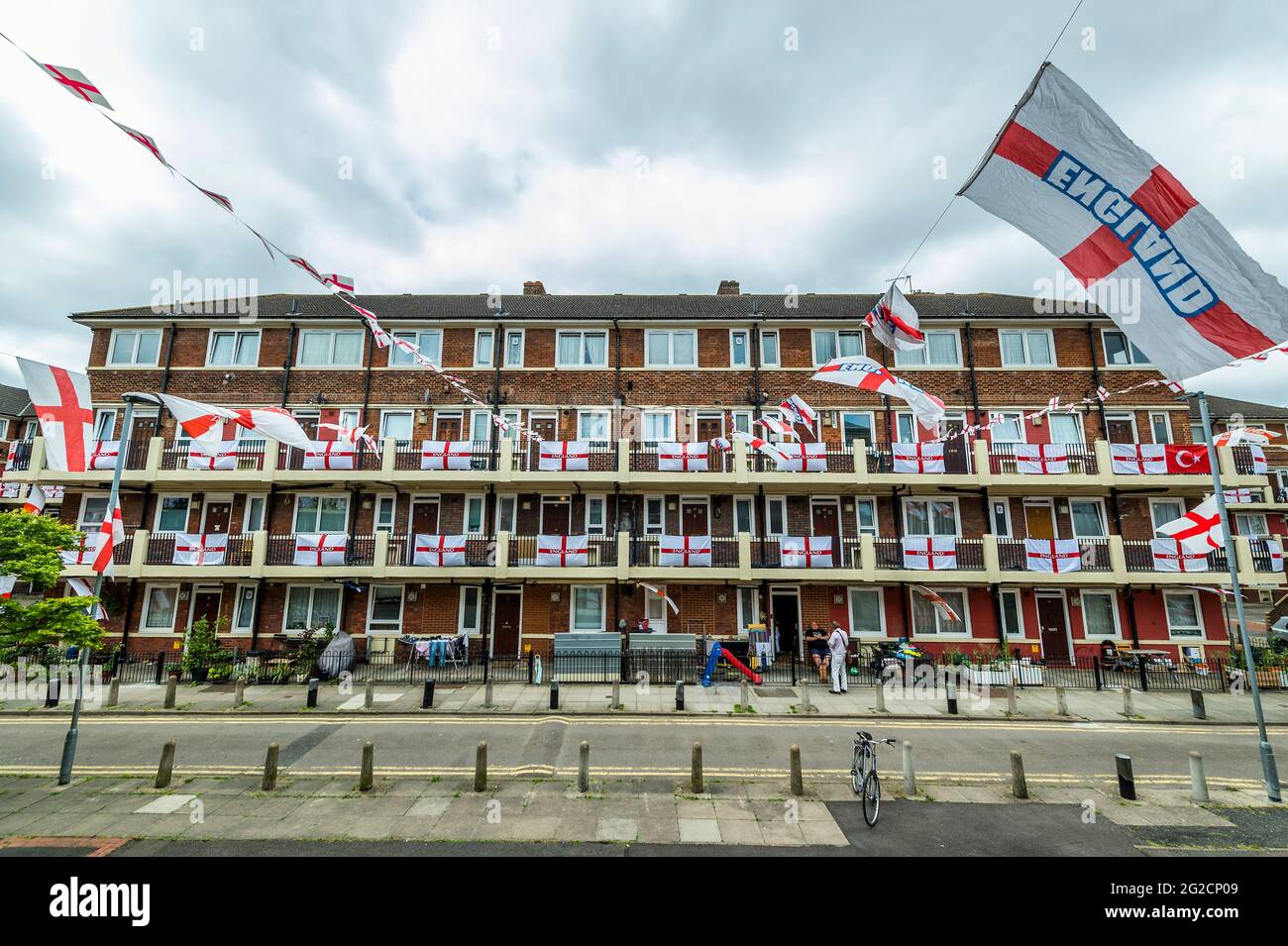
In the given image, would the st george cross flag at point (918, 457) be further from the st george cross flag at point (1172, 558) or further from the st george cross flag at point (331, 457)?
the st george cross flag at point (331, 457)

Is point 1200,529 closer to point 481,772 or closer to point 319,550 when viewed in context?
point 481,772

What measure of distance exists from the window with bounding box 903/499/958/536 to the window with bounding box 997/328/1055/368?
6.05 m

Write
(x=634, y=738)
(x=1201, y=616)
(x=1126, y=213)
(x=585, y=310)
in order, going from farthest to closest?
(x=585, y=310) → (x=1201, y=616) → (x=634, y=738) → (x=1126, y=213)

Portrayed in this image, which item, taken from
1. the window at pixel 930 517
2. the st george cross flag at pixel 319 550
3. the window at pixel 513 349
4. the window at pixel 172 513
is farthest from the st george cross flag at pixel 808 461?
the window at pixel 172 513

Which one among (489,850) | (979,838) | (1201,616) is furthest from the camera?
(1201,616)

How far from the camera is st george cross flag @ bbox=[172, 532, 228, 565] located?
18.3 metres

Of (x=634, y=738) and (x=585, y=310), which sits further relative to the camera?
(x=585, y=310)

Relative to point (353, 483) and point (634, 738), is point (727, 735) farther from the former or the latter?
point (353, 483)

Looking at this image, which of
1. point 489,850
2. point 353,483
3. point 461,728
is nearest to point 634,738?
point 461,728

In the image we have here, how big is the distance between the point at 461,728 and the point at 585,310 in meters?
16.2

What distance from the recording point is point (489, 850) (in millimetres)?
6867

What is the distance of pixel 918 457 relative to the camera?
62.1 ft

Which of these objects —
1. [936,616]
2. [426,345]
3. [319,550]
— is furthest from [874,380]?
[319,550]

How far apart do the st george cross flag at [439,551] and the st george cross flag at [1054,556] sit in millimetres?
18674
